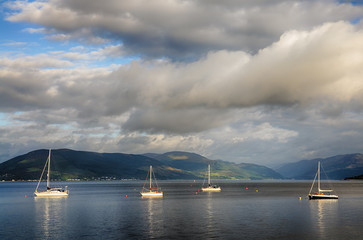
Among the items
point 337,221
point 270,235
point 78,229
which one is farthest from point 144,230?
point 337,221

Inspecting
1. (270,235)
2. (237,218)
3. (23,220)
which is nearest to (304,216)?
(237,218)

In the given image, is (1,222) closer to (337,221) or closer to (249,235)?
(249,235)

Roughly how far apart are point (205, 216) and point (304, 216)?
94.5 feet

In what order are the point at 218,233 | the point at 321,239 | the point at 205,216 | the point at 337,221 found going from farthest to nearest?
the point at 205,216 < the point at 337,221 < the point at 218,233 < the point at 321,239

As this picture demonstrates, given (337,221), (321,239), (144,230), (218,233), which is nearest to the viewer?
(321,239)

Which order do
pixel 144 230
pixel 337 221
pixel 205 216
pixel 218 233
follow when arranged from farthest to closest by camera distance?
1. pixel 205 216
2. pixel 337 221
3. pixel 144 230
4. pixel 218 233

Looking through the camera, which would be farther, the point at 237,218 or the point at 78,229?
the point at 237,218

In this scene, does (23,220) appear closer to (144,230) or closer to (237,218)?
(144,230)

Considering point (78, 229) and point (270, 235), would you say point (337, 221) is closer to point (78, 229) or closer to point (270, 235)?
point (270, 235)

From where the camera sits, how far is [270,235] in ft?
251

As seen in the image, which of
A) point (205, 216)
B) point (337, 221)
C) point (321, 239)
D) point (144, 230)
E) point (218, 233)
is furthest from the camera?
point (205, 216)

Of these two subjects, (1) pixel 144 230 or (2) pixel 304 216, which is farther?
(2) pixel 304 216

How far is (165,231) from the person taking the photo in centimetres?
8256

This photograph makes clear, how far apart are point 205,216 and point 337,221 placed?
116ft
